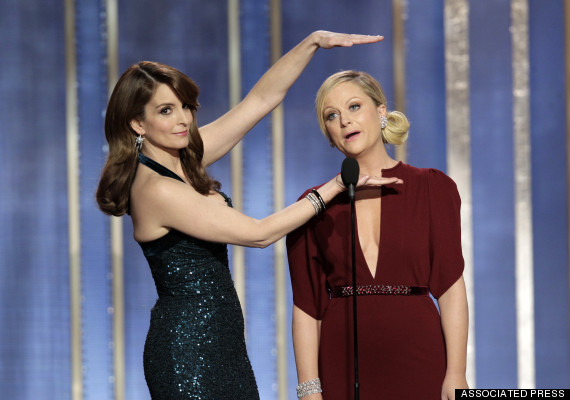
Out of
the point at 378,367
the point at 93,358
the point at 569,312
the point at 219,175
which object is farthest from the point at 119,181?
the point at 569,312

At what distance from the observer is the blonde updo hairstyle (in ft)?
7.36

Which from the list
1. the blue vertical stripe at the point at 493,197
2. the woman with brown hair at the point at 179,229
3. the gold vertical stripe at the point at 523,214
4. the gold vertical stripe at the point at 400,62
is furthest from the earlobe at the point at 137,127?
the gold vertical stripe at the point at 523,214

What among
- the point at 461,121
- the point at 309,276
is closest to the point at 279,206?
the point at 461,121

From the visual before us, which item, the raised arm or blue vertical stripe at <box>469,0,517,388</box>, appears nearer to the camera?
the raised arm

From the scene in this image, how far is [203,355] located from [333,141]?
780 mm

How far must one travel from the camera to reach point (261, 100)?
7.92 ft

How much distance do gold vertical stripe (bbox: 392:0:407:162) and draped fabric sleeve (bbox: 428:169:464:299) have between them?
1.66 meters

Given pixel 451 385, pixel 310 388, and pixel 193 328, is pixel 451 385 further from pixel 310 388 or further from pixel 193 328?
pixel 193 328

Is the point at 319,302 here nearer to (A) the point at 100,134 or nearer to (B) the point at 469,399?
(B) the point at 469,399

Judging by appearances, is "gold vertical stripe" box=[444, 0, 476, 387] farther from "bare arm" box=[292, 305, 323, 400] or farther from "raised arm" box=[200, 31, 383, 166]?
"bare arm" box=[292, 305, 323, 400]

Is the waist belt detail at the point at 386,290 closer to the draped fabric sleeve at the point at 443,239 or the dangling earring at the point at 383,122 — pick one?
the draped fabric sleeve at the point at 443,239

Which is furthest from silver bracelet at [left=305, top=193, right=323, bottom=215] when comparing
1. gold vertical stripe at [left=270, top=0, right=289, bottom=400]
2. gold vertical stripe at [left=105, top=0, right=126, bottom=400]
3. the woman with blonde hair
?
gold vertical stripe at [left=105, top=0, right=126, bottom=400]

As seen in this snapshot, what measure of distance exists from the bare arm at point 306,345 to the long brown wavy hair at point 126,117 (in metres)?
0.64

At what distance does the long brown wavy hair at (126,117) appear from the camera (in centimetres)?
208
